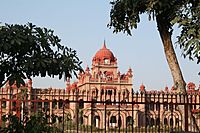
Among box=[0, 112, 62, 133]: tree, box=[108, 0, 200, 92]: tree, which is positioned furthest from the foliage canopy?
box=[0, 112, 62, 133]: tree

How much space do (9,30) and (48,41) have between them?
1.99ft

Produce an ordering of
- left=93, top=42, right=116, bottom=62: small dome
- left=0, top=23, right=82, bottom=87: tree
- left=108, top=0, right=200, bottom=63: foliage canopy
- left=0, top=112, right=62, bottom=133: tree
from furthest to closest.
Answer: left=93, top=42, right=116, bottom=62: small dome, left=108, top=0, right=200, bottom=63: foliage canopy, left=0, top=112, right=62, bottom=133: tree, left=0, top=23, right=82, bottom=87: tree

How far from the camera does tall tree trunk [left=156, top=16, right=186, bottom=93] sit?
950cm

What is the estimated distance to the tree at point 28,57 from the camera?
436 cm

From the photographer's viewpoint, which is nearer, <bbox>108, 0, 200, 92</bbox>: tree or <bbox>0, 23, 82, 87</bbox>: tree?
<bbox>0, 23, 82, 87</bbox>: tree

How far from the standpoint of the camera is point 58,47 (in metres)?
4.99

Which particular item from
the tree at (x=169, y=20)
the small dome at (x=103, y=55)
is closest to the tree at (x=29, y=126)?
the tree at (x=169, y=20)

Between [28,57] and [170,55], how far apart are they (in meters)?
5.96

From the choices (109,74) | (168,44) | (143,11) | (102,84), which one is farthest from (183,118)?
(109,74)

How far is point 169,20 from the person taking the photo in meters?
9.39

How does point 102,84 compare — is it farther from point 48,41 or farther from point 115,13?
point 48,41

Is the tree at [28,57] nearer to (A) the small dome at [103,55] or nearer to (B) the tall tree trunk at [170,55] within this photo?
(B) the tall tree trunk at [170,55]

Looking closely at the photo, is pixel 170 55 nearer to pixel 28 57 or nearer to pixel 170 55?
pixel 170 55

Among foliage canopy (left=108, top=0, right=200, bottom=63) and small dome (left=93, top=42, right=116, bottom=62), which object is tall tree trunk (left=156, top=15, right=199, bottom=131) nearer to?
foliage canopy (left=108, top=0, right=200, bottom=63)
